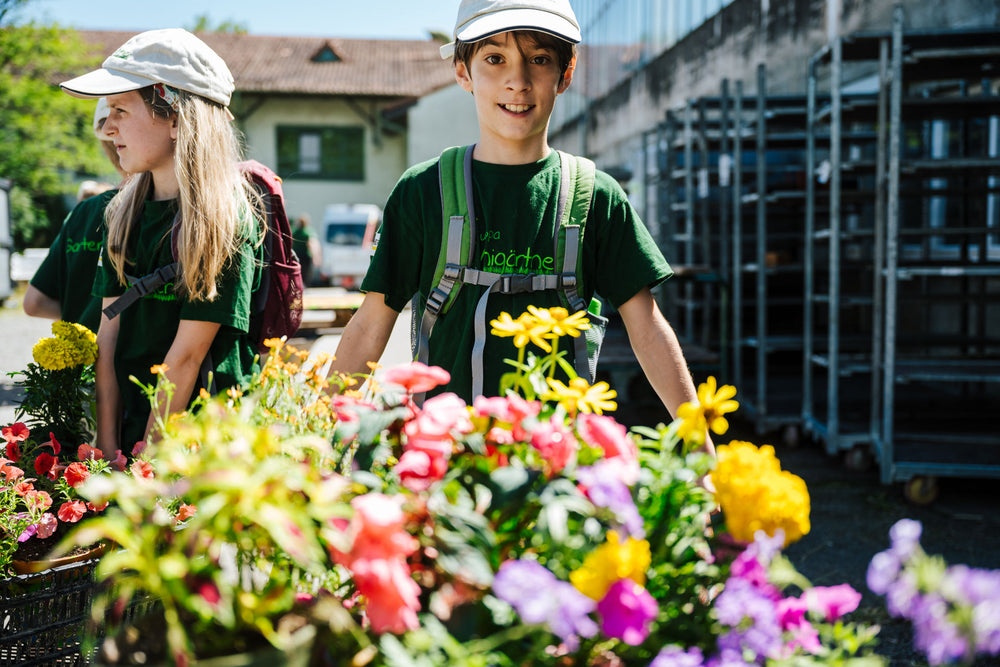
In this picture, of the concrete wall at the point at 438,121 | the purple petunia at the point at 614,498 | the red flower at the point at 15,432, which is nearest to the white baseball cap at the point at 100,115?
the red flower at the point at 15,432

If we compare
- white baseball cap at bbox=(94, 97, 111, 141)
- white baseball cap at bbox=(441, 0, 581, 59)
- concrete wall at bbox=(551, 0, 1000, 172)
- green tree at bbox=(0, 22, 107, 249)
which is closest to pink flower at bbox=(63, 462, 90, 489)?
white baseball cap at bbox=(441, 0, 581, 59)

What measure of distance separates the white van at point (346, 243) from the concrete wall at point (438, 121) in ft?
17.1

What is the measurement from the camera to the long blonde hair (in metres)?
2.38

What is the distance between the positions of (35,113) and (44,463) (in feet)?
79.8

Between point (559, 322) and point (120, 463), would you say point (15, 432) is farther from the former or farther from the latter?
point (559, 322)

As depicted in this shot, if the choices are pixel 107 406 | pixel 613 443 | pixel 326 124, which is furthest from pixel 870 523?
pixel 326 124

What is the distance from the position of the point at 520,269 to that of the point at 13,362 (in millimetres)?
9899

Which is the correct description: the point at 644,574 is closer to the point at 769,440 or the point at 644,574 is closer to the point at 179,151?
the point at 179,151

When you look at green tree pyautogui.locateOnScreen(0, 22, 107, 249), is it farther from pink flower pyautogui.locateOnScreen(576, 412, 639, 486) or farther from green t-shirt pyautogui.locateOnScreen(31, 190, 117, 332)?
pink flower pyautogui.locateOnScreen(576, 412, 639, 486)

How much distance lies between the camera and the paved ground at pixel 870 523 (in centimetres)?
415

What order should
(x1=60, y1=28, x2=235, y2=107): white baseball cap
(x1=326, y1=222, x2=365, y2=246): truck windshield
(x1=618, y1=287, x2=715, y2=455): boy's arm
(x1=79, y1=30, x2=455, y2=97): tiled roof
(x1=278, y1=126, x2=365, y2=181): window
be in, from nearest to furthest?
(x1=618, y1=287, x2=715, y2=455): boy's arm < (x1=60, y1=28, x2=235, y2=107): white baseball cap < (x1=326, y1=222, x2=365, y2=246): truck windshield < (x1=79, y1=30, x2=455, y2=97): tiled roof < (x1=278, y1=126, x2=365, y2=181): window

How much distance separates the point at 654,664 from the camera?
0.87 meters

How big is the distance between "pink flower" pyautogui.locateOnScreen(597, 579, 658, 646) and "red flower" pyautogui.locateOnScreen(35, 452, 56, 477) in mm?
1414

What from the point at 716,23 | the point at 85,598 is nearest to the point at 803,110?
the point at 716,23
